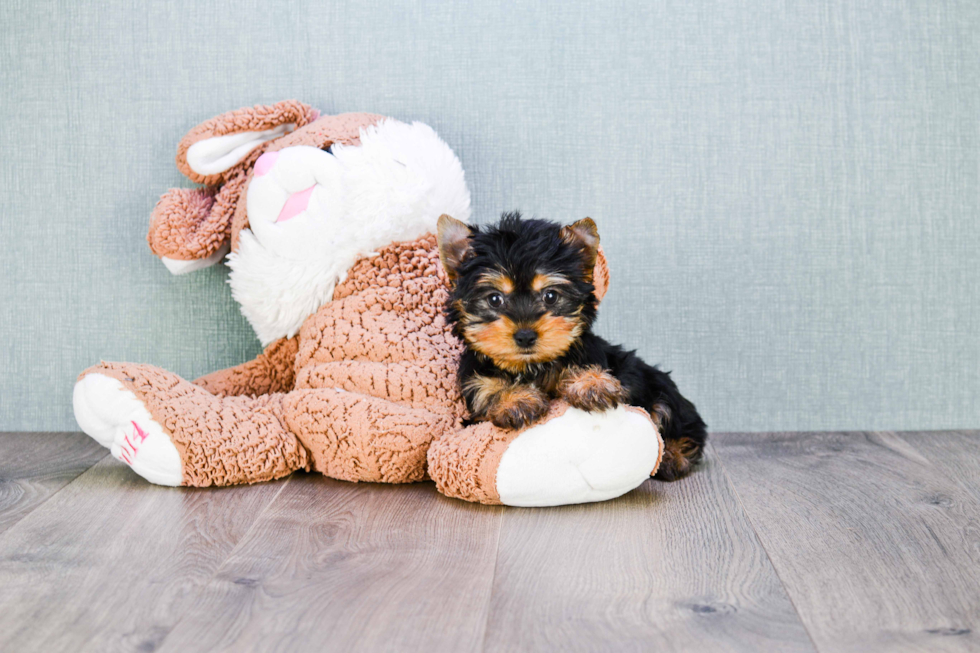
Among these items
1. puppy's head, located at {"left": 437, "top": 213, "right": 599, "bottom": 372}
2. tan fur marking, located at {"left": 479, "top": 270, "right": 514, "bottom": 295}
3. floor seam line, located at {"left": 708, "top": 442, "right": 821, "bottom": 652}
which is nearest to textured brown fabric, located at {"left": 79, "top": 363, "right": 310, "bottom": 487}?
puppy's head, located at {"left": 437, "top": 213, "right": 599, "bottom": 372}

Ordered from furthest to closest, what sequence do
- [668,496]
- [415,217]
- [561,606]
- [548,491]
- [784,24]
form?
1. [784,24]
2. [415,217]
3. [668,496]
4. [548,491]
5. [561,606]

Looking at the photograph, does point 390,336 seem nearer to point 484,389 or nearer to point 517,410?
point 484,389

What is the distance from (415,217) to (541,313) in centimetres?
58

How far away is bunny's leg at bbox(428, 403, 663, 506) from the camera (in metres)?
1.64

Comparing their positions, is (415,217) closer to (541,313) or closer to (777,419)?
(541,313)

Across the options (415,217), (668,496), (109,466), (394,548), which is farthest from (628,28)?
(109,466)

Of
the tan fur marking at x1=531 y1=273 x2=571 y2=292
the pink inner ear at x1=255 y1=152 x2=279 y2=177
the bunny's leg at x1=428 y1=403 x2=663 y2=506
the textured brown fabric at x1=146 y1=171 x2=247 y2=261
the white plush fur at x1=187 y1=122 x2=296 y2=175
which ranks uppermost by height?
the white plush fur at x1=187 y1=122 x2=296 y2=175

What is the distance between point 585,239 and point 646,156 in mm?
749

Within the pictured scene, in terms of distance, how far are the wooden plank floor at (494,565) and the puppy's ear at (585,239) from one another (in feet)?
1.68

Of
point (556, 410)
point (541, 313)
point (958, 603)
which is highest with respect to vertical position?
point (541, 313)

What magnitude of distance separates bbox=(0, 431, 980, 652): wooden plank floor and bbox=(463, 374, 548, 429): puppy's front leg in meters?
0.20

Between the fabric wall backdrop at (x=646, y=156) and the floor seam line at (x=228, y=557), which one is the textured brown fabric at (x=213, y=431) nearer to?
the floor seam line at (x=228, y=557)

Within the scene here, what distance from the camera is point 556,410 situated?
65.6 inches

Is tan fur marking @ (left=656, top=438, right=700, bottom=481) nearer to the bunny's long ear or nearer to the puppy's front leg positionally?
the puppy's front leg
